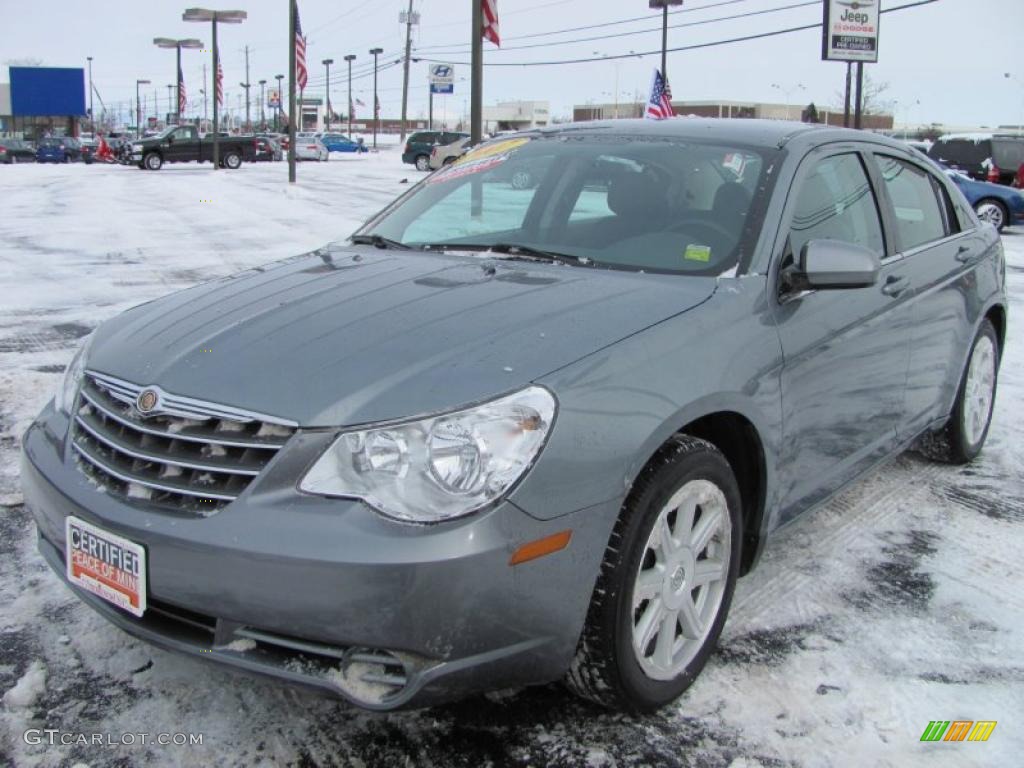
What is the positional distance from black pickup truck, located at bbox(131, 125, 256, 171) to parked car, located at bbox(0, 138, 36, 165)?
1302cm

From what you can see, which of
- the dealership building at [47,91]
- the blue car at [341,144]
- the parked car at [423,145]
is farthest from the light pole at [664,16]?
the dealership building at [47,91]

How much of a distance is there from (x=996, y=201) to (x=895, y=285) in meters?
15.9

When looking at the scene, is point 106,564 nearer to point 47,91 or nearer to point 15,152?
point 15,152

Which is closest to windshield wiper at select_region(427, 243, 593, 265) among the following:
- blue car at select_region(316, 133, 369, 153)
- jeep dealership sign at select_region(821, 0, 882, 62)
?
jeep dealership sign at select_region(821, 0, 882, 62)

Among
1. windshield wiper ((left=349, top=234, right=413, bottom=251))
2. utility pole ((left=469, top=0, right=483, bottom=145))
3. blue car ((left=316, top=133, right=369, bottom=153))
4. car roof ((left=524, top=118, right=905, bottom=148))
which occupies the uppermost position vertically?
blue car ((left=316, top=133, right=369, bottom=153))

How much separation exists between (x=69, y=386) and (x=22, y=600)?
0.80 metres

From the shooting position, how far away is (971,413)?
477cm

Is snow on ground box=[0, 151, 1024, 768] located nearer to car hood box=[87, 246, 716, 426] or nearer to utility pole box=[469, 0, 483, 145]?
car hood box=[87, 246, 716, 426]

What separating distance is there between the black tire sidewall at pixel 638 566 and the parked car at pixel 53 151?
54.1 m

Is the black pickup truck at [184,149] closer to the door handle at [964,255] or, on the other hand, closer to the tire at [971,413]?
the tire at [971,413]

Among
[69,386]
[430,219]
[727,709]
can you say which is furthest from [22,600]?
[727,709]

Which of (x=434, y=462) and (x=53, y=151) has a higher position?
(x=53, y=151)

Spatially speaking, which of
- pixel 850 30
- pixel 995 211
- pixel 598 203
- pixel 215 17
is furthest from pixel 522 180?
pixel 215 17

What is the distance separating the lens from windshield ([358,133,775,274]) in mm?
3230
